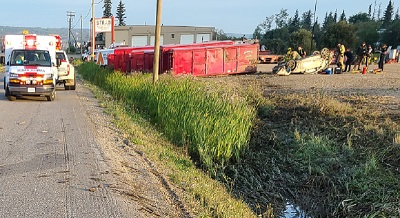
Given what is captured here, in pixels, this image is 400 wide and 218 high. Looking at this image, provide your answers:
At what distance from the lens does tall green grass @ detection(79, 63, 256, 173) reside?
8.82 m

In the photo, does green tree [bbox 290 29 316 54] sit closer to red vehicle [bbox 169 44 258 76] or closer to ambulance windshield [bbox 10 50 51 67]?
red vehicle [bbox 169 44 258 76]

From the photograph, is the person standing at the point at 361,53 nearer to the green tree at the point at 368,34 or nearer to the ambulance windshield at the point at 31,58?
the ambulance windshield at the point at 31,58

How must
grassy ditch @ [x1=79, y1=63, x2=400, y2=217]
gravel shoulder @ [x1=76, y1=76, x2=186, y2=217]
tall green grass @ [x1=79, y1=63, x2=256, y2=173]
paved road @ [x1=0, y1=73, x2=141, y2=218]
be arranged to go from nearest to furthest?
paved road @ [x1=0, y1=73, x2=141, y2=218] → gravel shoulder @ [x1=76, y1=76, x2=186, y2=217] → grassy ditch @ [x1=79, y1=63, x2=400, y2=217] → tall green grass @ [x1=79, y1=63, x2=256, y2=173]

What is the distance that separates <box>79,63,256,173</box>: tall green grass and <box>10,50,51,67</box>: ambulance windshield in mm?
4006

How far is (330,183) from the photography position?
7383mm

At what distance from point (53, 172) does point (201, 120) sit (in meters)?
4.06

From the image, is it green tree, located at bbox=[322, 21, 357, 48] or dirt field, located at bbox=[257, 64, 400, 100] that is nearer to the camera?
dirt field, located at bbox=[257, 64, 400, 100]

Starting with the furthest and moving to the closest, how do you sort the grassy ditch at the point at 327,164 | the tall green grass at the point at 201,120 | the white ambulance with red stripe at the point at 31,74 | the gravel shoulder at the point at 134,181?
the white ambulance with red stripe at the point at 31,74
the tall green grass at the point at 201,120
the grassy ditch at the point at 327,164
the gravel shoulder at the point at 134,181

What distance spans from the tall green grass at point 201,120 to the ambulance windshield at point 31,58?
4.01 meters

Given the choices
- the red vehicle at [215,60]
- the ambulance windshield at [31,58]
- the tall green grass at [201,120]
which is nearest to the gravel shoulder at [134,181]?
the tall green grass at [201,120]

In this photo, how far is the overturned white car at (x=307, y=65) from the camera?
22906 millimetres

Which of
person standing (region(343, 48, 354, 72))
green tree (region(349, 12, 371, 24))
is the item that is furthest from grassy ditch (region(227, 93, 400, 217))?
green tree (region(349, 12, 371, 24))

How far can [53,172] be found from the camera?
5.97 metres

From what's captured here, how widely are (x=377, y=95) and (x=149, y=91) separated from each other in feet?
26.5
